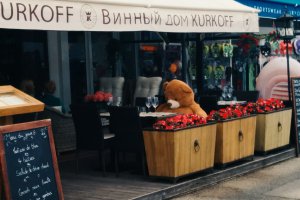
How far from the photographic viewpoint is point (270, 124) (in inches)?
336

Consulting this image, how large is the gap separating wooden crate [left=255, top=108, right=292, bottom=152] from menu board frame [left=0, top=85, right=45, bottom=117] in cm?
431

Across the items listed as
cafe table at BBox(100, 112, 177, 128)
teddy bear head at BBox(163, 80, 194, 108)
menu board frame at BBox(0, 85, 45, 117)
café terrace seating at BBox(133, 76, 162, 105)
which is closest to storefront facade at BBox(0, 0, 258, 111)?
menu board frame at BBox(0, 85, 45, 117)

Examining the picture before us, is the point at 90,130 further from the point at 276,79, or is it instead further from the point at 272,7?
the point at 272,7

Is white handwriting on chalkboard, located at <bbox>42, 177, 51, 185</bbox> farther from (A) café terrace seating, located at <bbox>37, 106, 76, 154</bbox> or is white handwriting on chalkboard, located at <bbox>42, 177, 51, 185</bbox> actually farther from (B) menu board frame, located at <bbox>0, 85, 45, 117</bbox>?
(A) café terrace seating, located at <bbox>37, 106, 76, 154</bbox>

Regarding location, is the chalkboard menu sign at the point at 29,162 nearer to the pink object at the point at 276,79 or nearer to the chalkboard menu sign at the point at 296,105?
the chalkboard menu sign at the point at 296,105

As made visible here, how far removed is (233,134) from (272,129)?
3.85 feet

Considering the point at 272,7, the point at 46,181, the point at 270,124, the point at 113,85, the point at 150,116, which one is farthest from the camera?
the point at 272,7

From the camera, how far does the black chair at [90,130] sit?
23.8 feet

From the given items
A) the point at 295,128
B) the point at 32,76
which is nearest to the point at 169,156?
the point at 295,128

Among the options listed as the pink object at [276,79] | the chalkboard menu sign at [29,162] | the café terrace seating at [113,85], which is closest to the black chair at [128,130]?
the chalkboard menu sign at [29,162]

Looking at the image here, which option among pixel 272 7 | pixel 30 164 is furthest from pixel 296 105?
pixel 30 164

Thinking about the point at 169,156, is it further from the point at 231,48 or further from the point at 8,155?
the point at 231,48

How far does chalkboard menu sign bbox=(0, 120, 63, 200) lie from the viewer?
4836mm

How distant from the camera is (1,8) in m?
4.92
